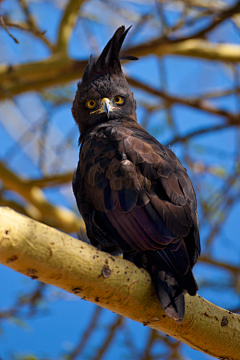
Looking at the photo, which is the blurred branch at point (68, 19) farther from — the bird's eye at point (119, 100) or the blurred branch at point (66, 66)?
the bird's eye at point (119, 100)

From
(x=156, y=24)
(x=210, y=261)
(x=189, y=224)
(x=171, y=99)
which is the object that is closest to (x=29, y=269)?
(x=189, y=224)

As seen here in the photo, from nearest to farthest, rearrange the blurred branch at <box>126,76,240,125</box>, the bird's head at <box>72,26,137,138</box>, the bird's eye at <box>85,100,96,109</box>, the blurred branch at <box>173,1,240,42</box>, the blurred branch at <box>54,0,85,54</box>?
the bird's head at <box>72,26,137,138</box> → the bird's eye at <box>85,100,96,109</box> → the blurred branch at <box>173,1,240,42</box> → the blurred branch at <box>54,0,85,54</box> → the blurred branch at <box>126,76,240,125</box>

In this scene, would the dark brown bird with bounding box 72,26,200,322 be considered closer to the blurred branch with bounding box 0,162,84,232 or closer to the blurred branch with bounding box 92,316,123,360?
the blurred branch with bounding box 92,316,123,360

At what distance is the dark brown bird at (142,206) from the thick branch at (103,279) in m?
0.18

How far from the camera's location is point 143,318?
2828mm

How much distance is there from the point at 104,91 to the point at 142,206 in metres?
1.72

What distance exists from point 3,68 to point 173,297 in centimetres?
429

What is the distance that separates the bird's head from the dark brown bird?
561 mm

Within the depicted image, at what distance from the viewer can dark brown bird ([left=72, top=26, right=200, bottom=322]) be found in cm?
286

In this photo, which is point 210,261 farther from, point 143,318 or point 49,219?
point 143,318

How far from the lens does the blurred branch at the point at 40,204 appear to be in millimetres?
6430

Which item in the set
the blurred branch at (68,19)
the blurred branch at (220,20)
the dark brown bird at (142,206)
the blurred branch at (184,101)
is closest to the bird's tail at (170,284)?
the dark brown bird at (142,206)

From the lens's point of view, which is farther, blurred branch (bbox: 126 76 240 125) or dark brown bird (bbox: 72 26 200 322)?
blurred branch (bbox: 126 76 240 125)

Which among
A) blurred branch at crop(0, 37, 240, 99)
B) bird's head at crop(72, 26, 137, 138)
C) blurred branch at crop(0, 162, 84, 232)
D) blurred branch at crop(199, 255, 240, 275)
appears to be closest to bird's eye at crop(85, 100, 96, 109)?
bird's head at crop(72, 26, 137, 138)
